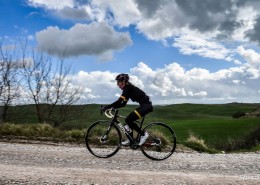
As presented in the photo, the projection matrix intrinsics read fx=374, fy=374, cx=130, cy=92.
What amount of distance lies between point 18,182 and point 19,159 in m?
3.24

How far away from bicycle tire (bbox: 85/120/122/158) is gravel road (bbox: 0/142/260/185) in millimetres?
251

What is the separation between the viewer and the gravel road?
25.3 ft

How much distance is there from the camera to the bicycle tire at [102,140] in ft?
36.7

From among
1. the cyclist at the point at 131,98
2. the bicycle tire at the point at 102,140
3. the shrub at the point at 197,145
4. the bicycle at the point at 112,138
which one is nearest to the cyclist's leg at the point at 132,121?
the cyclist at the point at 131,98

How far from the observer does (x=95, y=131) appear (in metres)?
11.5

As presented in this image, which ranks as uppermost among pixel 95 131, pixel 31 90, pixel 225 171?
pixel 31 90

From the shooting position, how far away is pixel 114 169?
9164mm

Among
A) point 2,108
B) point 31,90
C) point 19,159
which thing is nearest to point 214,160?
point 19,159

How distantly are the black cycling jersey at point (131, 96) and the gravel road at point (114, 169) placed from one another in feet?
5.34

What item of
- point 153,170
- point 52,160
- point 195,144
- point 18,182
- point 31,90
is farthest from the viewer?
point 31,90

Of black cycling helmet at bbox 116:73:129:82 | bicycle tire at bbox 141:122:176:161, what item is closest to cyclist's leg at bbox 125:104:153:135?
bicycle tire at bbox 141:122:176:161

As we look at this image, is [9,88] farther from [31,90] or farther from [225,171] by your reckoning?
[225,171]

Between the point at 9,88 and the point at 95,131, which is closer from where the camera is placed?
the point at 95,131

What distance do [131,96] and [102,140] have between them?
5.77 feet
